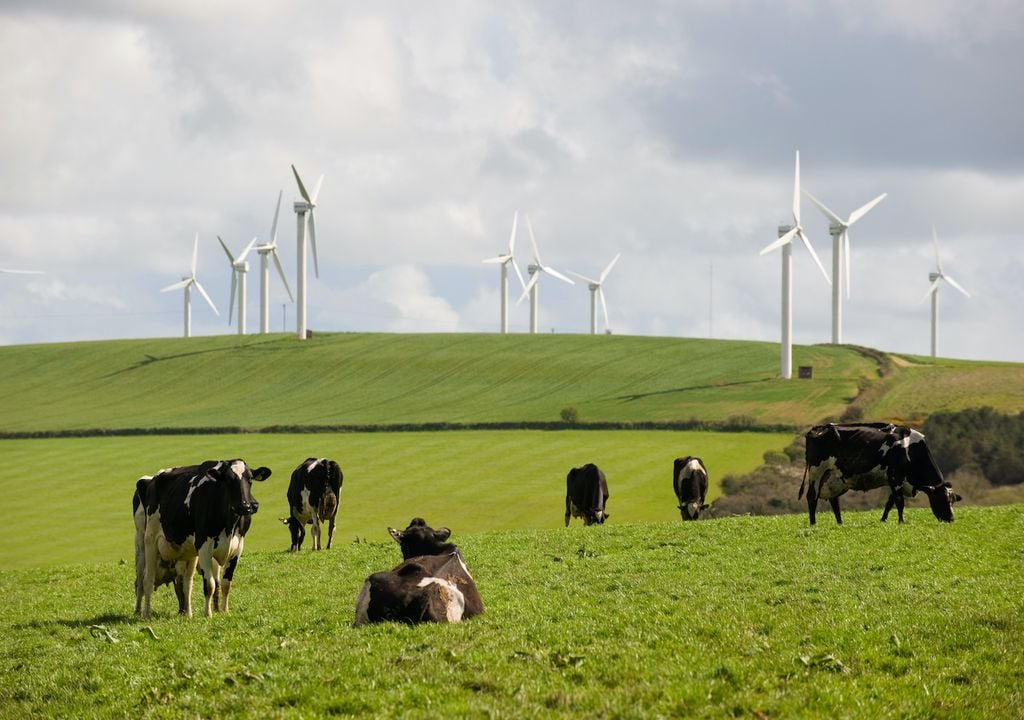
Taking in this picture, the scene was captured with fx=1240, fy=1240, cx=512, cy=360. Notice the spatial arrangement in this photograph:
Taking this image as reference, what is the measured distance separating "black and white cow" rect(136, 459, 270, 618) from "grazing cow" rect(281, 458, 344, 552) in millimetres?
13064

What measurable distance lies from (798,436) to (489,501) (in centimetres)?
2390

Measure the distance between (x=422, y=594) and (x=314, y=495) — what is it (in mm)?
17376

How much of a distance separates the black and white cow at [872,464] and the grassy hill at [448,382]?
5232 centimetres

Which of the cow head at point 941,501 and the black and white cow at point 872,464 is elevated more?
the black and white cow at point 872,464

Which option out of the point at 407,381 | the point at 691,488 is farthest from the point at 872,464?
the point at 407,381

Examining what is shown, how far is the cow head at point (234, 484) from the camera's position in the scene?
16812 mm

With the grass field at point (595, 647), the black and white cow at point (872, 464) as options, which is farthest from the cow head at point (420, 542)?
the black and white cow at point (872, 464)

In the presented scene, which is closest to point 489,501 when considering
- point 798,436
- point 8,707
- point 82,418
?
point 798,436

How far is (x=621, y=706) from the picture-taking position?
33.0 ft

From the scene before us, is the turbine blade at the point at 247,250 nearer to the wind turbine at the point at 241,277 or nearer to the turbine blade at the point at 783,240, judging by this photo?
the wind turbine at the point at 241,277

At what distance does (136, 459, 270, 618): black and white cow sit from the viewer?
17.0 m

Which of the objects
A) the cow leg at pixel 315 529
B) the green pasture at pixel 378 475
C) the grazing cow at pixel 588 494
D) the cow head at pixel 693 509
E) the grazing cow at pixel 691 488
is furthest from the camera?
the green pasture at pixel 378 475

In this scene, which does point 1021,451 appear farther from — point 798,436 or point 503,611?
point 503,611

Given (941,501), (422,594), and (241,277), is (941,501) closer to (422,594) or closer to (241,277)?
(422,594)
